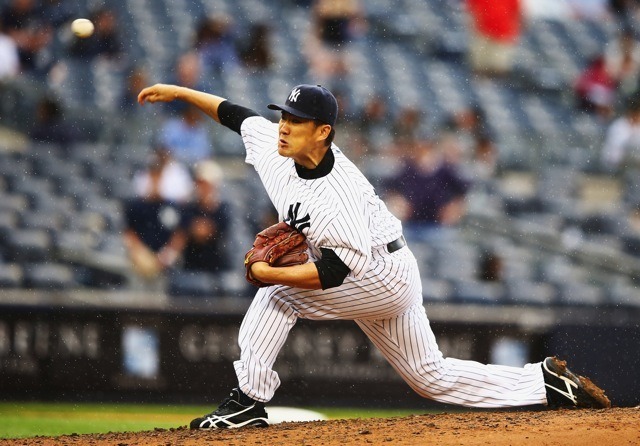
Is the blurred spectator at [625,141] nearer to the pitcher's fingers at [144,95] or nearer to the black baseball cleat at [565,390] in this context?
the black baseball cleat at [565,390]

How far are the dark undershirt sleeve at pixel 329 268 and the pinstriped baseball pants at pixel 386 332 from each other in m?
0.22

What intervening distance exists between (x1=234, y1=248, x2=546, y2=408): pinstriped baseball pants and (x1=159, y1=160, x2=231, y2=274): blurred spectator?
3802mm

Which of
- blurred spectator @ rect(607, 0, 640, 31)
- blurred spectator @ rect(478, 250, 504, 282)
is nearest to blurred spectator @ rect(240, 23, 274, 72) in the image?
blurred spectator @ rect(478, 250, 504, 282)

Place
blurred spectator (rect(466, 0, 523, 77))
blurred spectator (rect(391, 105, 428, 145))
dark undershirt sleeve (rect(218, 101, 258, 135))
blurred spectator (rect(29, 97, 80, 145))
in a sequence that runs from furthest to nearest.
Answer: blurred spectator (rect(466, 0, 523, 77)) < blurred spectator (rect(391, 105, 428, 145)) < blurred spectator (rect(29, 97, 80, 145)) < dark undershirt sleeve (rect(218, 101, 258, 135))

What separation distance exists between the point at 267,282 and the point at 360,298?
1.32ft

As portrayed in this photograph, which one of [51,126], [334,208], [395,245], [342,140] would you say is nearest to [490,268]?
[342,140]

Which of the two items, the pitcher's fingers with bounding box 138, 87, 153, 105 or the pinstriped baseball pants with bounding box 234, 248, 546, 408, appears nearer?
the pinstriped baseball pants with bounding box 234, 248, 546, 408

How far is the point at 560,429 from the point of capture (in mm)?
3779

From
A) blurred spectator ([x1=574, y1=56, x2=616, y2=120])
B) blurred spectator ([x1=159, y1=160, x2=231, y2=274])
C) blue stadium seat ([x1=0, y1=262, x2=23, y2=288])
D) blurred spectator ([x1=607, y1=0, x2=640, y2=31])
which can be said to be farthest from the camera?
blurred spectator ([x1=607, y1=0, x2=640, y2=31])

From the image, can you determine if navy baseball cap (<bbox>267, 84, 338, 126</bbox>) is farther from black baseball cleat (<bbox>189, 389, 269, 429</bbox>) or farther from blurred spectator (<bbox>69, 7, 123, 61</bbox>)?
blurred spectator (<bbox>69, 7, 123, 61</bbox>)

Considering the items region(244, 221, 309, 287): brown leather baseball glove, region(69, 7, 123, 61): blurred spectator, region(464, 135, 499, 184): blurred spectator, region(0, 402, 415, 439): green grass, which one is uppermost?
region(69, 7, 123, 61): blurred spectator

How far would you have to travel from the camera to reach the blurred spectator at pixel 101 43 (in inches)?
A: 388

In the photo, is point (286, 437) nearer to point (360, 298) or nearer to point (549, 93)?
point (360, 298)

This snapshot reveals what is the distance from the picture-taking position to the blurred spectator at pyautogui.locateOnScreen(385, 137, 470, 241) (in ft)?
28.1
